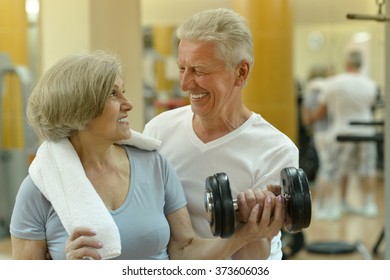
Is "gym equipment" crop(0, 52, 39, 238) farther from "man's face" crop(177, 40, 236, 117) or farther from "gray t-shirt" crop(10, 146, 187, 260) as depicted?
"man's face" crop(177, 40, 236, 117)

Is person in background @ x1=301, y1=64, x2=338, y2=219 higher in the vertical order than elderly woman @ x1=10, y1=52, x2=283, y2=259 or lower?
lower

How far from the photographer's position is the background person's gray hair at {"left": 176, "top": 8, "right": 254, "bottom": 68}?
115 cm

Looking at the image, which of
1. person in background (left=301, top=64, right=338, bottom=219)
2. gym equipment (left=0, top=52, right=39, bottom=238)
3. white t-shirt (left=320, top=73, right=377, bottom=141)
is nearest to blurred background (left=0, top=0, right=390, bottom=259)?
gym equipment (left=0, top=52, right=39, bottom=238)

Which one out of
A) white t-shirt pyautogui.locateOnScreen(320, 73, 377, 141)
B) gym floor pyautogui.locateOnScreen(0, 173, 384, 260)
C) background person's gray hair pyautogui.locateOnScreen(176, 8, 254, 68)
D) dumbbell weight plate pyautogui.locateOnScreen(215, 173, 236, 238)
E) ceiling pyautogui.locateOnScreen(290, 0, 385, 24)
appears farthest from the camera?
white t-shirt pyautogui.locateOnScreen(320, 73, 377, 141)

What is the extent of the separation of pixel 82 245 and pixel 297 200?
0.36 meters

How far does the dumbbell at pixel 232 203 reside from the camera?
1049 mm

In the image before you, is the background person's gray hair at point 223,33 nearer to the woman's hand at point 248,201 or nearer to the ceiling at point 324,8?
the woman's hand at point 248,201

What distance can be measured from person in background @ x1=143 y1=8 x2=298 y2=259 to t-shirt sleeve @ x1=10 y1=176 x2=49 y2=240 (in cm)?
27

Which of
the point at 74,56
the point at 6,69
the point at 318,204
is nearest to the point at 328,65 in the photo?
the point at 318,204

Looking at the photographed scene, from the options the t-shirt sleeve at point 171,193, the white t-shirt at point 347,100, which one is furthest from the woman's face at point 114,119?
the white t-shirt at point 347,100

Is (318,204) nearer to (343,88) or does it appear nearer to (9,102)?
(343,88)

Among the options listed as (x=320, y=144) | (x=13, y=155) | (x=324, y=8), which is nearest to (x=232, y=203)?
(x=13, y=155)

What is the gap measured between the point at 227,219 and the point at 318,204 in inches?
134

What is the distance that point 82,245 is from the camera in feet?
3.57
